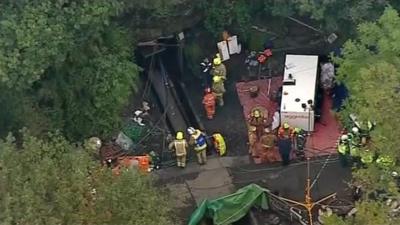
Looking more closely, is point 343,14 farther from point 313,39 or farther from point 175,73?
point 175,73

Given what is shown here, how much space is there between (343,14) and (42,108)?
8.80 meters

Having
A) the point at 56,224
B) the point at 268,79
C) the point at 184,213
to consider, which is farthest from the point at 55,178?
the point at 268,79

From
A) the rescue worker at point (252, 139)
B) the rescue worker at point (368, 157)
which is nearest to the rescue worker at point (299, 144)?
the rescue worker at point (252, 139)

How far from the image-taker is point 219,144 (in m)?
26.7

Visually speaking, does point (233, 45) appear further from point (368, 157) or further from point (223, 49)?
point (368, 157)

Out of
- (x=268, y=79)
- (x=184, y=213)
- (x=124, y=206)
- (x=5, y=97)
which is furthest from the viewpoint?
→ (x=268, y=79)

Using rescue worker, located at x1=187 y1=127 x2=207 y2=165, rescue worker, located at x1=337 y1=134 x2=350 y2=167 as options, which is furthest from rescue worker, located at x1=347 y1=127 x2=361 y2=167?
rescue worker, located at x1=187 y1=127 x2=207 y2=165

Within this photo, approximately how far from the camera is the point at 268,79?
29188 mm

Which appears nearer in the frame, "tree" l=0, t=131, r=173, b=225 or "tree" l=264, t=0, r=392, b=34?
"tree" l=0, t=131, r=173, b=225

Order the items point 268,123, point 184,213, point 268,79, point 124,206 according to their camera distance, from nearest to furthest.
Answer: point 124,206, point 184,213, point 268,123, point 268,79

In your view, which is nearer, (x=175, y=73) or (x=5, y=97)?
(x=5, y=97)

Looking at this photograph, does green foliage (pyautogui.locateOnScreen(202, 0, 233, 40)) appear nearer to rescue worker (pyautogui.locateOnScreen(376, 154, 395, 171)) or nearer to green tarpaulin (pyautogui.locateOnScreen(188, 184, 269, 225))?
green tarpaulin (pyautogui.locateOnScreen(188, 184, 269, 225))

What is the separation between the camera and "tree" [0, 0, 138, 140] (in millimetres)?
22359

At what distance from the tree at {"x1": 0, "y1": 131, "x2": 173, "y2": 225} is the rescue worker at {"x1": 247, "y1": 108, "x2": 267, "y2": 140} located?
6.86 metres
